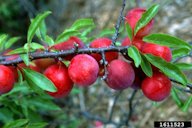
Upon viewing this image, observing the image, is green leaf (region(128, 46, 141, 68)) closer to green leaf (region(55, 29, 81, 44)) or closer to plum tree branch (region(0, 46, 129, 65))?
plum tree branch (region(0, 46, 129, 65))

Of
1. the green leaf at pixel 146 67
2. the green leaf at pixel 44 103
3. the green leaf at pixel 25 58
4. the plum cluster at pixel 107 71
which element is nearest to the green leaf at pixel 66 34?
the plum cluster at pixel 107 71

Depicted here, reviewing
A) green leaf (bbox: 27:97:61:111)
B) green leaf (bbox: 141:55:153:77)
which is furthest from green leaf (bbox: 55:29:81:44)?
green leaf (bbox: 27:97:61:111)

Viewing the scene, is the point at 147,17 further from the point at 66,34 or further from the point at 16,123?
the point at 16,123

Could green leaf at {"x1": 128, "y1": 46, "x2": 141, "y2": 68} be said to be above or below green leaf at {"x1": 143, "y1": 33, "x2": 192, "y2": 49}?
below

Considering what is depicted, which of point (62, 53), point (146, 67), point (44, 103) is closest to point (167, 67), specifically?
point (146, 67)

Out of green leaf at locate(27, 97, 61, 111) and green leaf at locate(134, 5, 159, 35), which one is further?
green leaf at locate(27, 97, 61, 111)

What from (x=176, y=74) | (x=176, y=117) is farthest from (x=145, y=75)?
(x=176, y=117)

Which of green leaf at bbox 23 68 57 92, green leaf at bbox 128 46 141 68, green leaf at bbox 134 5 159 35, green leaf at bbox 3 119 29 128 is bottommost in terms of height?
green leaf at bbox 3 119 29 128

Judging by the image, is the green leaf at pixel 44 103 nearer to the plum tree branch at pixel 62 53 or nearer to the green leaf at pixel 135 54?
the plum tree branch at pixel 62 53
